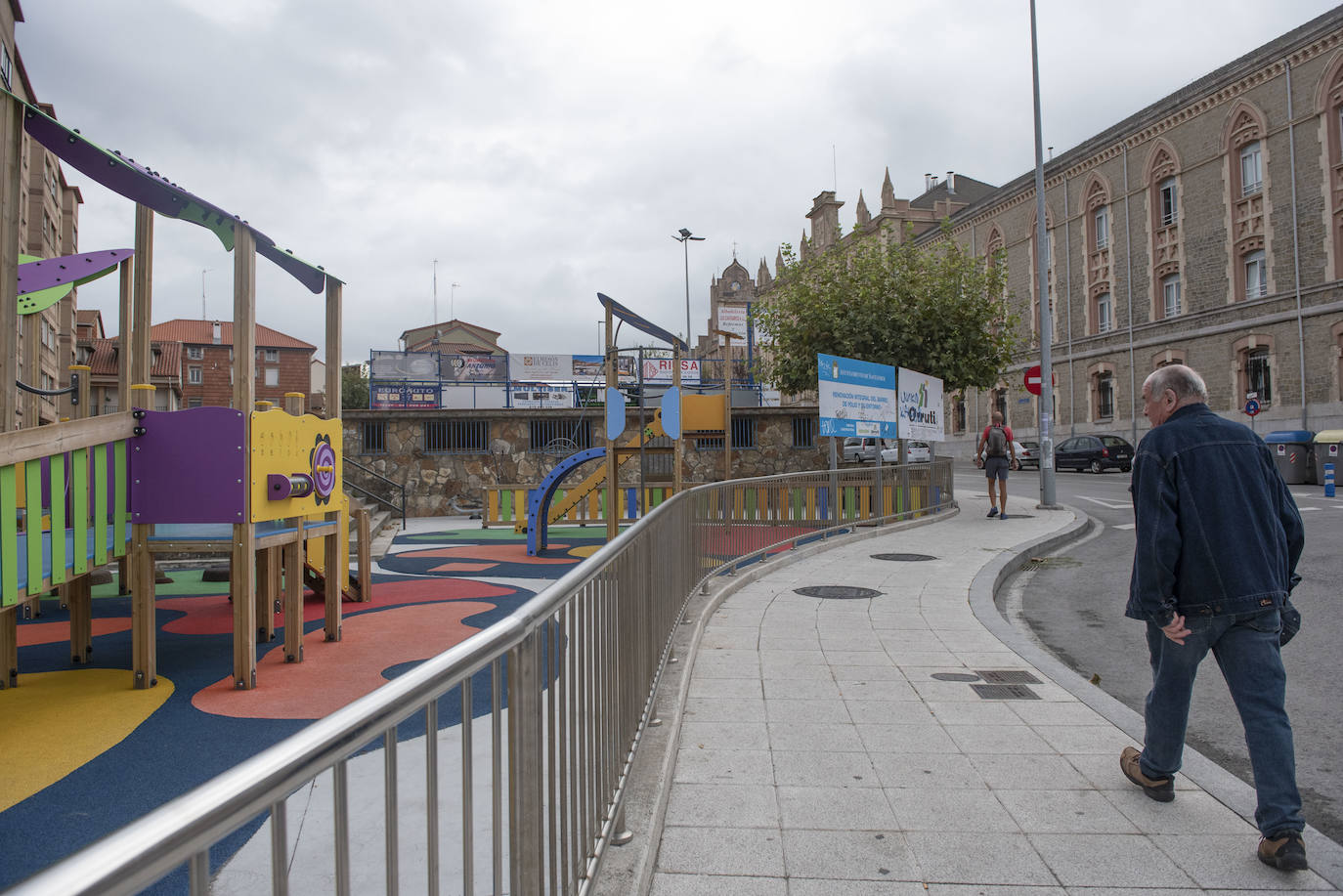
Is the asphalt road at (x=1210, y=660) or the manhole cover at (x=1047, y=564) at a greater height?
the manhole cover at (x=1047, y=564)

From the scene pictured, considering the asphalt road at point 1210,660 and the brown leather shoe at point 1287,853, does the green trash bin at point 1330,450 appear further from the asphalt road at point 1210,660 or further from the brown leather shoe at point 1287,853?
the brown leather shoe at point 1287,853

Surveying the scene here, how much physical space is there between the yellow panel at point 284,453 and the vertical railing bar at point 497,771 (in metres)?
4.35

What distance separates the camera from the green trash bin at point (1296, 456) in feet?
76.9

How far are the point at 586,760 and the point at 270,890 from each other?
162cm

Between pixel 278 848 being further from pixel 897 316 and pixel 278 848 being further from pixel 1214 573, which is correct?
pixel 897 316

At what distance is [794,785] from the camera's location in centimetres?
381

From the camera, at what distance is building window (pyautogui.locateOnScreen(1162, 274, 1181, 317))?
36.6m

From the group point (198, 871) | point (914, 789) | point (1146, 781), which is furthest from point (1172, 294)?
point (198, 871)

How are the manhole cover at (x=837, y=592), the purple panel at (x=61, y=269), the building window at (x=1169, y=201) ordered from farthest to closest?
the building window at (x=1169, y=201) < the manhole cover at (x=837, y=592) < the purple panel at (x=61, y=269)

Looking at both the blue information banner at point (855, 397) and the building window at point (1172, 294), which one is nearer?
the blue information banner at point (855, 397)

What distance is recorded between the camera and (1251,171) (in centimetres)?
3303

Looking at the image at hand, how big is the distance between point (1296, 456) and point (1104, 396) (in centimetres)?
1742

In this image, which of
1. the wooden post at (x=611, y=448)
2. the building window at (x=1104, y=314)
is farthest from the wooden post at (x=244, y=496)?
the building window at (x=1104, y=314)

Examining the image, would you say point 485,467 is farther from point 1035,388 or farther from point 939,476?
point 1035,388
